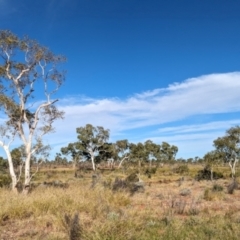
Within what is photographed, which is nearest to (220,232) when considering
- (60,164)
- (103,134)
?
(103,134)

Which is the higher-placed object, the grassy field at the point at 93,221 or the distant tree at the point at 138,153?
the distant tree at the point at 138,153

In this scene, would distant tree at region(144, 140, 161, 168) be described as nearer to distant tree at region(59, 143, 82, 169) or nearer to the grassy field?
distant tree at region(59, 143, 82, 169)

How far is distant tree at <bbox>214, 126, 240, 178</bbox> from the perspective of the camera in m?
43.7

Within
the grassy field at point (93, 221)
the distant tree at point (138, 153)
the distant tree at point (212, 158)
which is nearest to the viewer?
the grassy field at point (93, 221)

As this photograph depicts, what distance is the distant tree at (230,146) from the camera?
1721 inches

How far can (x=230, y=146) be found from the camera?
143 feet

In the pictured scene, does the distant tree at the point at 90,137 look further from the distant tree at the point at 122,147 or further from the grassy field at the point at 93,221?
the grassy field at the point at 93,221

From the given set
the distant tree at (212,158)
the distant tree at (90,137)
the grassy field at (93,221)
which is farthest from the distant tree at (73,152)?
the grassy field at (93,221)

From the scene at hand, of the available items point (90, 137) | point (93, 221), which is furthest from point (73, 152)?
point (93, 221)

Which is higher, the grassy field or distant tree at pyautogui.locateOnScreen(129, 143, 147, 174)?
distant tree at pyautogui.locateOnScreen(129, 143, 147, 174)

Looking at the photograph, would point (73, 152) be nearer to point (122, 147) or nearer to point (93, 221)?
point (122, 147)

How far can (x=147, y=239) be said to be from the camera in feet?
23.7

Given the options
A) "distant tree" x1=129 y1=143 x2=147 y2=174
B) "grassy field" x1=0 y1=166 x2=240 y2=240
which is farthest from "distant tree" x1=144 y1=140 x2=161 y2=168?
"grassy field" x1=0 y1=166 x2=240 y2=240

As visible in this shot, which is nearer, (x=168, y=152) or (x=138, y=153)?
(x=138, y=153)
